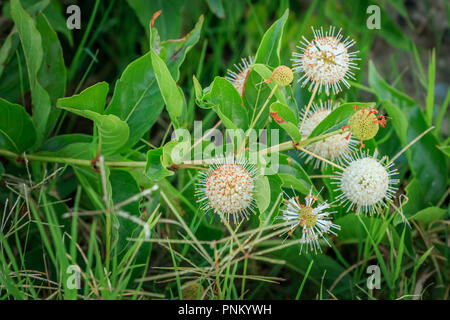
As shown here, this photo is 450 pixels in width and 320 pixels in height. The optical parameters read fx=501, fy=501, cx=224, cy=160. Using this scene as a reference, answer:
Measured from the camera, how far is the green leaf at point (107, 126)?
0.94m

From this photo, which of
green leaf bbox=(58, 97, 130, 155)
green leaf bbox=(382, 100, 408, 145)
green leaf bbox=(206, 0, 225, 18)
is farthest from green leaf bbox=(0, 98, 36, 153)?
green leaf bbox=(382, 100, 408, 145)

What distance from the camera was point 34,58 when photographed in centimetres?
113

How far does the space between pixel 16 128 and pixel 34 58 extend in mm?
165

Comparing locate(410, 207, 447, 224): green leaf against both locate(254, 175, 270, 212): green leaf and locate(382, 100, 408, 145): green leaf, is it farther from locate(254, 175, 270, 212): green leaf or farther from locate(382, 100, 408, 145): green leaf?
locate(254, 175, 270, 212): green leaf

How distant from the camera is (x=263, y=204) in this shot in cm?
90

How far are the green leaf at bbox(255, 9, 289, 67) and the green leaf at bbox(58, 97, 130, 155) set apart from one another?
302 mm

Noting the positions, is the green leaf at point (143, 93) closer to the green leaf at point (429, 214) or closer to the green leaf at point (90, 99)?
the green leaf at point (90, 99)

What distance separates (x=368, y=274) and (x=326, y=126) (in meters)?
0.51

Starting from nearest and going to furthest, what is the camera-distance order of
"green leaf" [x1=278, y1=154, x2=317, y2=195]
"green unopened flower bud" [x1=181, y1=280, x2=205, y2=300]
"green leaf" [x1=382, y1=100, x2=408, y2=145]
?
"green leaf" [x1=278, y1=154, x2=317, y2=195] → "green unopened flower bud" [x1=181, y1=280, x2=205, y2=300] → "green leaf" [x1=382, y1=100, x2=408, y2=145]

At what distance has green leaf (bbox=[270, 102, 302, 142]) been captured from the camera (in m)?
0.91

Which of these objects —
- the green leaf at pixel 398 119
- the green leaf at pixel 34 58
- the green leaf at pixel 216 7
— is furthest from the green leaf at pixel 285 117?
the green leaf at pixel 216 7

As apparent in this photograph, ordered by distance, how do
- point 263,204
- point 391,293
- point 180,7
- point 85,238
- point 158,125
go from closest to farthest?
1. point 263,204
2. point 391,293
3. point 85,238
4. point 180,7
5. point 158,125
